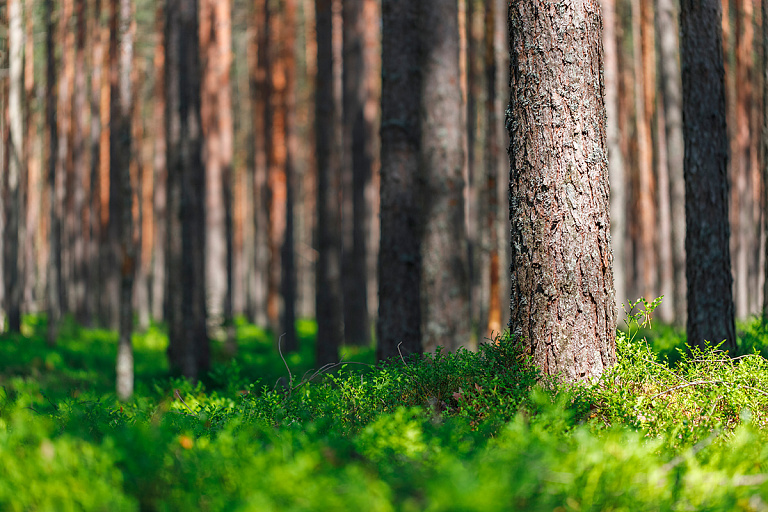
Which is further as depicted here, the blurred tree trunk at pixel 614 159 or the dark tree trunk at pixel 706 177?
the blurred tree trunk at pixel 614 159

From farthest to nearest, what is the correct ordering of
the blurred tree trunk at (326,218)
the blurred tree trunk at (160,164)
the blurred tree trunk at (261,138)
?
the blurred tree trunk at (160,164) → the blurred tree trunk at (261,138) → the blurred tree trunk at (326,218)

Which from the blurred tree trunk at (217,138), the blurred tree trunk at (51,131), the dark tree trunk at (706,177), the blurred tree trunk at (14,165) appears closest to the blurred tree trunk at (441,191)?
the dark tree trunk at (706,177)

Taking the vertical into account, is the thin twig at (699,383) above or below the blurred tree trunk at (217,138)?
below

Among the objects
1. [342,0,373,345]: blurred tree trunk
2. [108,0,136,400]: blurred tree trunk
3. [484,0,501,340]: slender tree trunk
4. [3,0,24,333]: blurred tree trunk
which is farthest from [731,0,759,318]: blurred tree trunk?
[3,0,24,333]: blurred tree trunk

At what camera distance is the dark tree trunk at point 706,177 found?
6238 mm

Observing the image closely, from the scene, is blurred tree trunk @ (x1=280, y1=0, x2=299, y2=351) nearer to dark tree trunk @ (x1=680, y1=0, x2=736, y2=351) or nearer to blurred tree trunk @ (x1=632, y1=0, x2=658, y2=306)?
dark tree trunk @ (x1=680, y1=0, x2=736, y2=351)

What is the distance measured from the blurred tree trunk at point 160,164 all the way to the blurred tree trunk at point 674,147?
1347cm

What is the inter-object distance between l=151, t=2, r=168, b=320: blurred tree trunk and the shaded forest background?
122mm

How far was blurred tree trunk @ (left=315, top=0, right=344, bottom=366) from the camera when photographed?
36.4 ft

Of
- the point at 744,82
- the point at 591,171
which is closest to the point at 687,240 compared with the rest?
the point at 591,171

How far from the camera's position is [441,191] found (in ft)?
23.9

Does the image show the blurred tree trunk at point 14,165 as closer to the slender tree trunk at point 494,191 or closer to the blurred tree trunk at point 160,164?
the blurred tree trunk at point 160,164

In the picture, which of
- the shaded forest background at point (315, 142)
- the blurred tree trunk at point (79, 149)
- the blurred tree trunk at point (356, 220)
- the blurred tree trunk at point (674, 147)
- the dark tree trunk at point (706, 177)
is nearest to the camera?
the dark tree trunk at point (706, 177)

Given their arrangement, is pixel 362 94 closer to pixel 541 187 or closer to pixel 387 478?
pixel 541 187
